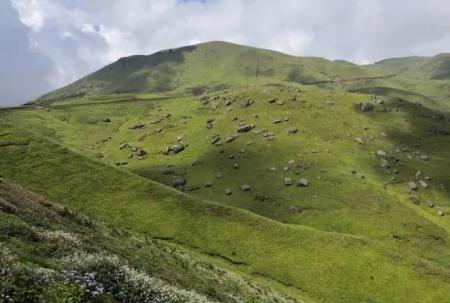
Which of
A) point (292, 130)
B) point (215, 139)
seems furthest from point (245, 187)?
point (292, 130)

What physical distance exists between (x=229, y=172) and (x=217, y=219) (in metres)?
72.5

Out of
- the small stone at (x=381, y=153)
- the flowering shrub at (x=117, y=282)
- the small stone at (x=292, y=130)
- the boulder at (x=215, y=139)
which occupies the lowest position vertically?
the small stone at (x=381, y=153)

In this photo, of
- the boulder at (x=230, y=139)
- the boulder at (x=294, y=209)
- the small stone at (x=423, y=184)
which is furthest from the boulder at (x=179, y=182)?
the small stone at (x=423, y=184)

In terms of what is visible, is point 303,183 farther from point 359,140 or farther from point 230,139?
point 359,140

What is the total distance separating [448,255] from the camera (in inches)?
4660

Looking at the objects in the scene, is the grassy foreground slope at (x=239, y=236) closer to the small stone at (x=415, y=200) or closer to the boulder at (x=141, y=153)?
the small stone at (x=415, y=200)

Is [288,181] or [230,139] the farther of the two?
[230,139]

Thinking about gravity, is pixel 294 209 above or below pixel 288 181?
below

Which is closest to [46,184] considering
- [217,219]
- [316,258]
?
[217,219]

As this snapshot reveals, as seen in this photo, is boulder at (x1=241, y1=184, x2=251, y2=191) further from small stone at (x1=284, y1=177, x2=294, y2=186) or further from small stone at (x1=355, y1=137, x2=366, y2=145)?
small stone at (x1=355, y1=137, x2=366, y2=145)

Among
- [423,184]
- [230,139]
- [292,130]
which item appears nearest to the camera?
[423,184]

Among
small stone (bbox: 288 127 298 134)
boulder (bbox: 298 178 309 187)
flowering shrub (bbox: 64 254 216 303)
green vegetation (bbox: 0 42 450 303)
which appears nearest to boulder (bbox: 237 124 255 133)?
green vegetation (bbox: 0 42 450 303)

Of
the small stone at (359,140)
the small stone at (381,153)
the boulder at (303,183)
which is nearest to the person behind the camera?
the boulder at (303,183)

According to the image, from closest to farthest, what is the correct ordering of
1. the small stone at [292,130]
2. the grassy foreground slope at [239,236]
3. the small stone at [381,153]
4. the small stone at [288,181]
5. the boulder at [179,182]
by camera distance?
the grassy foreground slope at [239,236] → the small stone at [288,181] → the boulder at [179,182] → the small stone at [381,153] → the small stone at [292,130]
